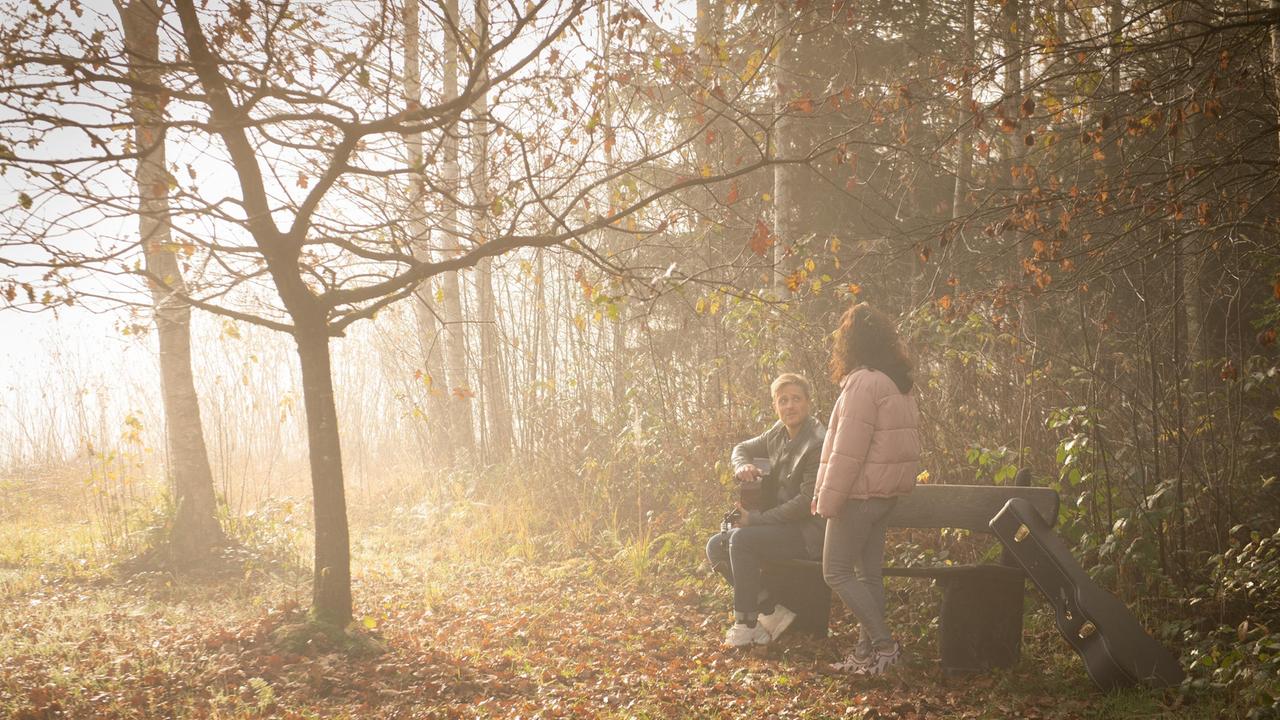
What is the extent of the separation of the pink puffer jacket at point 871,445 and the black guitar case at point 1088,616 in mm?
617

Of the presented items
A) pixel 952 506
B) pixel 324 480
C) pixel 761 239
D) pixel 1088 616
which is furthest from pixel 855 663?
pixel 324 480

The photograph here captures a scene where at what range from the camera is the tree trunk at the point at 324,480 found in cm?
530

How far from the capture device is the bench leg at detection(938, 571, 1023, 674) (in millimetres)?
4477

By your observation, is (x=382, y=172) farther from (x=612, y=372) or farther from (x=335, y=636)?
(x=612, y=372)

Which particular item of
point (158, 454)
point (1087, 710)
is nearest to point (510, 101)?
point (1087, 710)

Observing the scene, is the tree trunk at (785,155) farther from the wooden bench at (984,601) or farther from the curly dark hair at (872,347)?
the wooden bench at (984,601)

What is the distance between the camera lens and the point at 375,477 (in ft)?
42.1

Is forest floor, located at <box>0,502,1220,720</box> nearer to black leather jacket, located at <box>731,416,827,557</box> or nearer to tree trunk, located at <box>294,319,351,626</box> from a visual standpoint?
tree trunk, located at <box>294,319,351,626</box>

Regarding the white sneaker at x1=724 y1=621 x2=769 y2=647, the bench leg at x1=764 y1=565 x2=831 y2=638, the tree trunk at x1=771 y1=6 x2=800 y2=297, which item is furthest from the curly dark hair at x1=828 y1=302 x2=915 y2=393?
the tree trunk at x1=771 y1=6 x2=800 y2=297

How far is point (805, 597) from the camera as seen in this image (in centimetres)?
525

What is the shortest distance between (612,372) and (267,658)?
5837 millimetres

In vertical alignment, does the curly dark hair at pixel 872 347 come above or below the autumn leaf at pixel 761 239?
below

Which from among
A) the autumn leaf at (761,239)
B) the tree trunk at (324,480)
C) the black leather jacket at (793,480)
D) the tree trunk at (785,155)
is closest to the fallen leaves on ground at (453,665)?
the tree trunk at (324,480)

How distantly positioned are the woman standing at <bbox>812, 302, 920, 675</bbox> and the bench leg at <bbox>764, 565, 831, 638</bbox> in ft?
1.64
